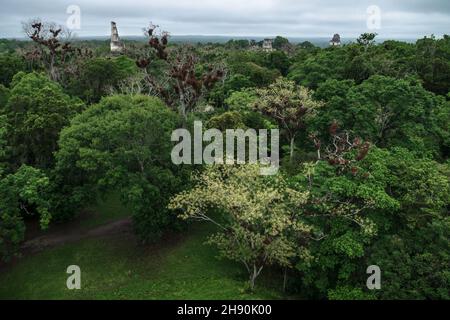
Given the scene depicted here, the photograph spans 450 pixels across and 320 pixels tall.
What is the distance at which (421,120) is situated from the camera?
97.2ft

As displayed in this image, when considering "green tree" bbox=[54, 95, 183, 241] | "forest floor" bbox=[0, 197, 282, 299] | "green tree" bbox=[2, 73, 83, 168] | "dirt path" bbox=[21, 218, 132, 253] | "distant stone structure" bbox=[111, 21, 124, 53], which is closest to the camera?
"forest floor" bbox=[0, 197, 282, 299]

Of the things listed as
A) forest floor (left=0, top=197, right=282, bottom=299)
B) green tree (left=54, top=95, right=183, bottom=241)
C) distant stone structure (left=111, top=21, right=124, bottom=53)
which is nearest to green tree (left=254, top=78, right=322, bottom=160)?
green tree (left=54, top=95, right=183, bottom=241)

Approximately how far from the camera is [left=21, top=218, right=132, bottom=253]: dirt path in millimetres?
27109

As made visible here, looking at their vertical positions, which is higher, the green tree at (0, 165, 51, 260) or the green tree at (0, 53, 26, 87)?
the green tree at (0, 53, 26, 87)

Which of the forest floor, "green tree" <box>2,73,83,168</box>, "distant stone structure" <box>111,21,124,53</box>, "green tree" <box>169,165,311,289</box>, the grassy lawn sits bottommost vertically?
the forest floor

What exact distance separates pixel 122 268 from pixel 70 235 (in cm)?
599

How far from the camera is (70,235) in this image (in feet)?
92.9

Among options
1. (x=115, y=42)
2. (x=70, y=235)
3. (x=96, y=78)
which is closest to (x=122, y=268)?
(x=70, y=235)

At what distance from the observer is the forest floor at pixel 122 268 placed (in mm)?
22312

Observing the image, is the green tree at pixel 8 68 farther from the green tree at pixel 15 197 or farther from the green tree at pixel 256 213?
the green tree at pixel 256 213

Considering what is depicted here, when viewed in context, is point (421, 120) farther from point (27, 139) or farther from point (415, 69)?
point (27, 139)

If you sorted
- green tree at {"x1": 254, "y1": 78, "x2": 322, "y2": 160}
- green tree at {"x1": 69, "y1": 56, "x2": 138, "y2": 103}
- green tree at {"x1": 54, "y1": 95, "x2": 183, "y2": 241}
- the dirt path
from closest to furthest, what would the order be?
1. green tree at {"x1": 54, "y1": 95, "x2": 183, "y2": 241}
2. the dirt path
3. green tree at {"x1": 254, "y1": 78, "x2": 322, "y2": 160}
4. green tree at {"x1": 69, "y1": 56, "x2": 138, "y2": 103}

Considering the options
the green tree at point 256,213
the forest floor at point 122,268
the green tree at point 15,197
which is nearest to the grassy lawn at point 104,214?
the forest floor at point 122,268

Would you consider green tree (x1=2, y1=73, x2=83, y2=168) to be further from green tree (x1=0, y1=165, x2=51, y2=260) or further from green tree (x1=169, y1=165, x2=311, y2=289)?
green tree (x1=169, y1=165, x2=311, y2=289)
